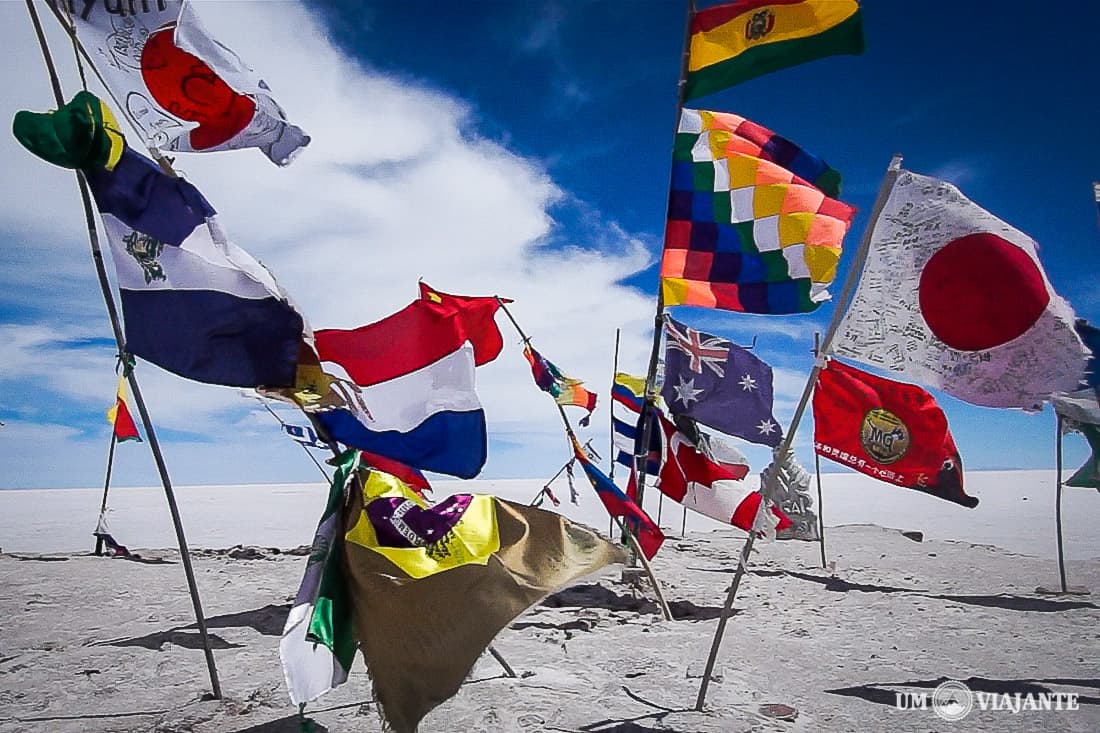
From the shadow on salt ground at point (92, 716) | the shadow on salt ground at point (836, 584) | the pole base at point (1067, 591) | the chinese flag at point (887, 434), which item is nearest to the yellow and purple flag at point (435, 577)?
the shadow on salt ground at point (92, 716)

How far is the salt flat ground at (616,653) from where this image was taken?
18.0ft

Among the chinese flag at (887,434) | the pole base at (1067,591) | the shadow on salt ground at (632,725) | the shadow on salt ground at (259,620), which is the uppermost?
the chinese flag at (887,434)

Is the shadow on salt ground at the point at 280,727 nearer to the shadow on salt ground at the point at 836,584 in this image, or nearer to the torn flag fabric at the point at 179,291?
the torn flag fabric at the point at 179,291

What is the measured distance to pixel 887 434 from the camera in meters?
9.08

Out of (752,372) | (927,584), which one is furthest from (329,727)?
(927,584)

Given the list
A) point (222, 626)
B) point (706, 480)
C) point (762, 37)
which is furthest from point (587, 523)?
point (762, 37)

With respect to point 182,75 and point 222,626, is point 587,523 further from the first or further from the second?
point 182,75

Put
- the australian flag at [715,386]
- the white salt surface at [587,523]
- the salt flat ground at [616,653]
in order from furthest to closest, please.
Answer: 1. the white salt surface at [587,523]
2. the australian flag at [715,386]
3. the salt flat ground at [616,653]

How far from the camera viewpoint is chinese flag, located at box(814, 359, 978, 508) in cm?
900

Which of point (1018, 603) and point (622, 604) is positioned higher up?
point (1018, 603)

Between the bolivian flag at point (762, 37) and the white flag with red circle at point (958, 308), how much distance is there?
356 cm

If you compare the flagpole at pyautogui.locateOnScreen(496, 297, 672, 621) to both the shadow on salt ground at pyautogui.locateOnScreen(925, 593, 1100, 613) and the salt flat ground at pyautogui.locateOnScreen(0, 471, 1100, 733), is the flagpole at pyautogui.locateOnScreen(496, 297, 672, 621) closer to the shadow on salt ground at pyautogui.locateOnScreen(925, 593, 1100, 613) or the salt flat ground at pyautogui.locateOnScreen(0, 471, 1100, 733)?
the salt flat ground at pyautogui.locateOnScreen(0, 471, 1100, 733)

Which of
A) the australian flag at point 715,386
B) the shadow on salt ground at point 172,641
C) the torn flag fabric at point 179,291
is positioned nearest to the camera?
the torn flag fabric at point 179,291

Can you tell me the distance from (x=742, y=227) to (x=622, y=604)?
17.3 ft
